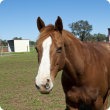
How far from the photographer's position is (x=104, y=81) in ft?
8.24

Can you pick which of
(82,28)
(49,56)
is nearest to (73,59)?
(49,56)

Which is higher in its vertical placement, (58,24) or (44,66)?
(58,24)

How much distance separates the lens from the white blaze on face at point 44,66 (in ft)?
5.30

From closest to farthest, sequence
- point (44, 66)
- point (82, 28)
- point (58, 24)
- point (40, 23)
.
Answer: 1. point (44, 66)
2. point (58, 24)
3. point (40, 23)
4. point (82, 28)

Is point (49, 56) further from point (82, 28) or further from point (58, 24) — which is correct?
point (82, 28)

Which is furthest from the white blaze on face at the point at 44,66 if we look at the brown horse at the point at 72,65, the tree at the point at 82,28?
the tree at the point at 82,28

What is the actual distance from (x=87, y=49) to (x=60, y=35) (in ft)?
2.70

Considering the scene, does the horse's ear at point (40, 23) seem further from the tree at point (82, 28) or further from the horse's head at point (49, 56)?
the tree at point (82, 28)

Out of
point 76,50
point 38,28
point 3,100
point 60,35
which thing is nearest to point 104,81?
point 76,50

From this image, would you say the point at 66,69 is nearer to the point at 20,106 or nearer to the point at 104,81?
the point at 104,81

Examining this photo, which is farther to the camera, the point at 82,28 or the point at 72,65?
the point at 82,28

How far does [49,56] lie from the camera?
174cm

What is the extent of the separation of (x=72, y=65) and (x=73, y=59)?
0.11 m

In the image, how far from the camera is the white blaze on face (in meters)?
1.61
